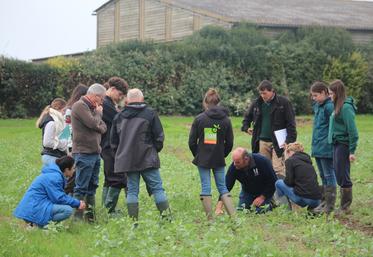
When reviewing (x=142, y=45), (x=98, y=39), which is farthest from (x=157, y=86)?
(x=98, y=39)

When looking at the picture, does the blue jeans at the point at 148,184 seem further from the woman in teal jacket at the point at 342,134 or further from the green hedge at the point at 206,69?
the green hedge at the point at 206,69

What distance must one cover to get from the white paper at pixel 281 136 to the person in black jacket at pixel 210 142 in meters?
1.30

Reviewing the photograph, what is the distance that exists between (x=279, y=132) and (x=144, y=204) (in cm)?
248

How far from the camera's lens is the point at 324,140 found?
10648 mm

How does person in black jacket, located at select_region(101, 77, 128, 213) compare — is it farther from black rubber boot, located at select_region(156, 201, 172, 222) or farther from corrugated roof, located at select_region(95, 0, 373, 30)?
corrugated roof, located at select_region(95, 0, 373, 30)

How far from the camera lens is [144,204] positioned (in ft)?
36.0

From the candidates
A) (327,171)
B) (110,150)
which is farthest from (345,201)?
(110,150)

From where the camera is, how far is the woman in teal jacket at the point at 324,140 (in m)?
10.5

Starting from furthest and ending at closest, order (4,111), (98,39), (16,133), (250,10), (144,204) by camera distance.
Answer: (98,39) → (250,10) → (4,111) → (16,133) → (144,204)

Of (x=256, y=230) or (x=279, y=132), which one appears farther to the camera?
(x=279, y=132)

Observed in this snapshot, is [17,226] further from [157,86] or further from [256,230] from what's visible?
[157,86]

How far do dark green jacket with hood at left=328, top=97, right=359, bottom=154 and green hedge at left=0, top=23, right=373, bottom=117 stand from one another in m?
23.6

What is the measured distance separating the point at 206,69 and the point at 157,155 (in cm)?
2627

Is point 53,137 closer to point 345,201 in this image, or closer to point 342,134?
point 342,134
